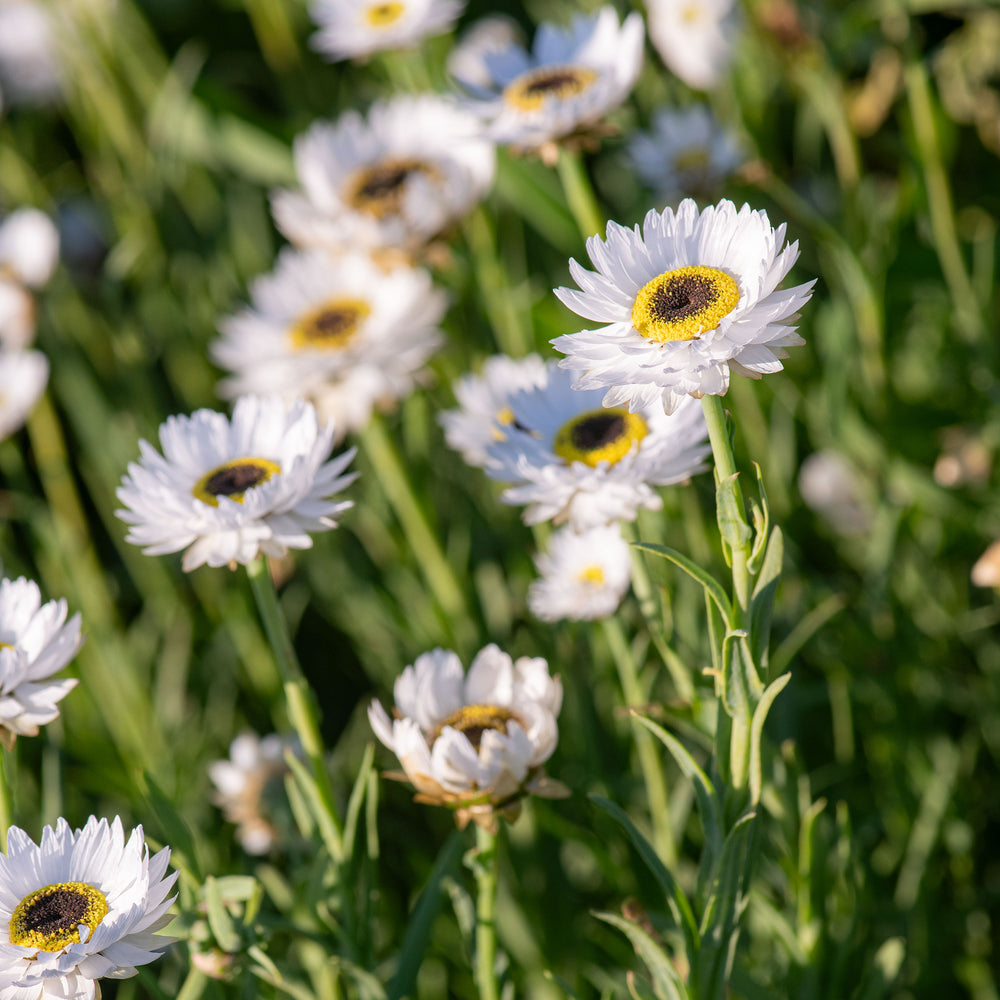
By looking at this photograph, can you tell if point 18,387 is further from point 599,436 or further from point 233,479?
point 599,436

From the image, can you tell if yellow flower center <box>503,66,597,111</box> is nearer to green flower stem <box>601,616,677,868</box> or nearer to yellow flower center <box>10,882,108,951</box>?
green flower stem <box>601,616,677,868</box>

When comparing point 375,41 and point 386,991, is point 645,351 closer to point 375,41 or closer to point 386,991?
point 386,991

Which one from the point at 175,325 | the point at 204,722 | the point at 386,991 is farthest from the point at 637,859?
the point at 175,325

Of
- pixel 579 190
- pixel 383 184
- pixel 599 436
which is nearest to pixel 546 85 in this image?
pixel 579 190

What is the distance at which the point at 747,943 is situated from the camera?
0.81m

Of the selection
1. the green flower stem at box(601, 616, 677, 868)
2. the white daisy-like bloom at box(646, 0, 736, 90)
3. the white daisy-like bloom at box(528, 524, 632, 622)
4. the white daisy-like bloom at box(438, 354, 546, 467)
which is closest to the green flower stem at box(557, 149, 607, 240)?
the white daisy-like bloom at box(438, 354, 546, 467)

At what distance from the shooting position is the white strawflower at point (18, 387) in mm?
1148

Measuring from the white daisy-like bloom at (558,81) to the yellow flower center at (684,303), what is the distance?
1.25 ft

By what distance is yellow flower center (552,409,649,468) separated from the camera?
731 mm

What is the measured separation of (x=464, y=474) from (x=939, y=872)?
2.34 ft

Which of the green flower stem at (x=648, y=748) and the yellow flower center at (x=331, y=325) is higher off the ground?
the yellow flower center at (x=331, y=325)

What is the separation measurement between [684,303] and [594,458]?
0.61 feet

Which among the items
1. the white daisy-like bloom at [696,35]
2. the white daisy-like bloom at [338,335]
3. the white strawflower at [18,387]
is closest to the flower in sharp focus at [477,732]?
the white daisy-like bloom at [338,335]

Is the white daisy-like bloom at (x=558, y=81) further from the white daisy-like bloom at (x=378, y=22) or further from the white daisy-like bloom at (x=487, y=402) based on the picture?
the white daisy-like bloom at (x=487, y=402)
